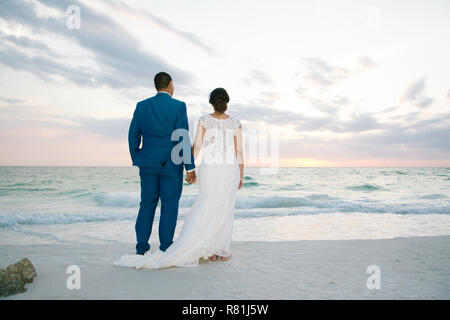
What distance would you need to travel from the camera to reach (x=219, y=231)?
3.88 metres

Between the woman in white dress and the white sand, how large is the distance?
0.63 ft

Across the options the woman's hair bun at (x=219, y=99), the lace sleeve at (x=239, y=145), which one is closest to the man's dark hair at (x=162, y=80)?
the woman's hair bun at (x=219, y=99)

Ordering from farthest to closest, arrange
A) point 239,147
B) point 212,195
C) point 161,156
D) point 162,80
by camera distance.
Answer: point 239,147 → point 162,80 → point 212,195 → point 161,156

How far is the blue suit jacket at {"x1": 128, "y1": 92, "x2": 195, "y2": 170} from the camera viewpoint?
376 centimetres

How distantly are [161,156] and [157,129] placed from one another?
350mm

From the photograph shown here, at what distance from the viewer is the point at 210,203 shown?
12.6ft

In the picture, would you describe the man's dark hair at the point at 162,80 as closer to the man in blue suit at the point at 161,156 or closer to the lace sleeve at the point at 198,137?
the man in blue suit at the point at 161,156

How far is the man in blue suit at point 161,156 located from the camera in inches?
149

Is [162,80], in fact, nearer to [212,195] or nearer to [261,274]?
[212,195]

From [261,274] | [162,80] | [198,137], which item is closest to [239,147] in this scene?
[198,137]

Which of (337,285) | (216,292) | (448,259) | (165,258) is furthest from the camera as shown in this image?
(448,259)
